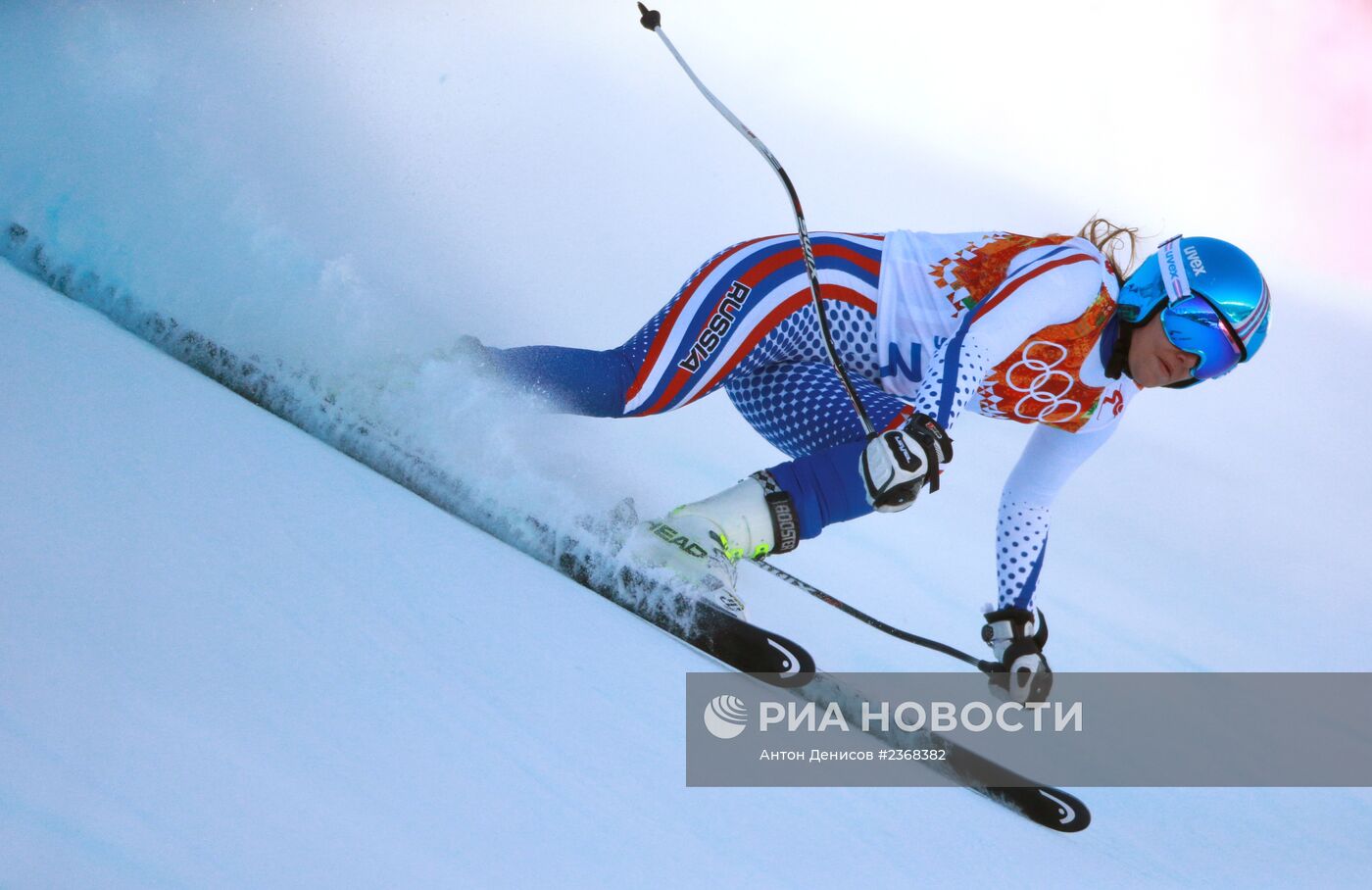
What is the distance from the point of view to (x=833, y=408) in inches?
92.9

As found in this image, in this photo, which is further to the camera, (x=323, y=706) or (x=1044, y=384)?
(x=1044, y=384)

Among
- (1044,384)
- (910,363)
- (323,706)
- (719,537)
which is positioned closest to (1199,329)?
(1044,384)

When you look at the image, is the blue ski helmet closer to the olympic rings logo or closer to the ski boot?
the olympic rings logo

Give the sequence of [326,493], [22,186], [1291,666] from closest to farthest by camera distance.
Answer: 1. [326,493]
2. [22,186]
3. [1291,666]

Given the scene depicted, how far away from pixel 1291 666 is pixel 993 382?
→ 3.04m

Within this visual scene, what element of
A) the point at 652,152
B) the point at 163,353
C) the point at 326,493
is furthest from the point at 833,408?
the point at 652,152

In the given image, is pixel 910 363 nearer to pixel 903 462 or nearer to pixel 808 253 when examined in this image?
pixel 808 253

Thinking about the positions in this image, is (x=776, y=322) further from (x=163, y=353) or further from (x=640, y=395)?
(x=163, y=353)

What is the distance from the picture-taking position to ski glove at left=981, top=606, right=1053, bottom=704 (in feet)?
8.05

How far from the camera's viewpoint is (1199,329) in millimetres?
2002

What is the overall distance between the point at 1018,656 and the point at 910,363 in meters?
0.68

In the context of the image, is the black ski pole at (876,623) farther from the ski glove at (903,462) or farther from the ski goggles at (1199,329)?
the ski goggles at (1199,329)

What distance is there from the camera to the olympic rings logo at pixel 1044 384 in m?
2.18

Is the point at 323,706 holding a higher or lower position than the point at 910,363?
lower
